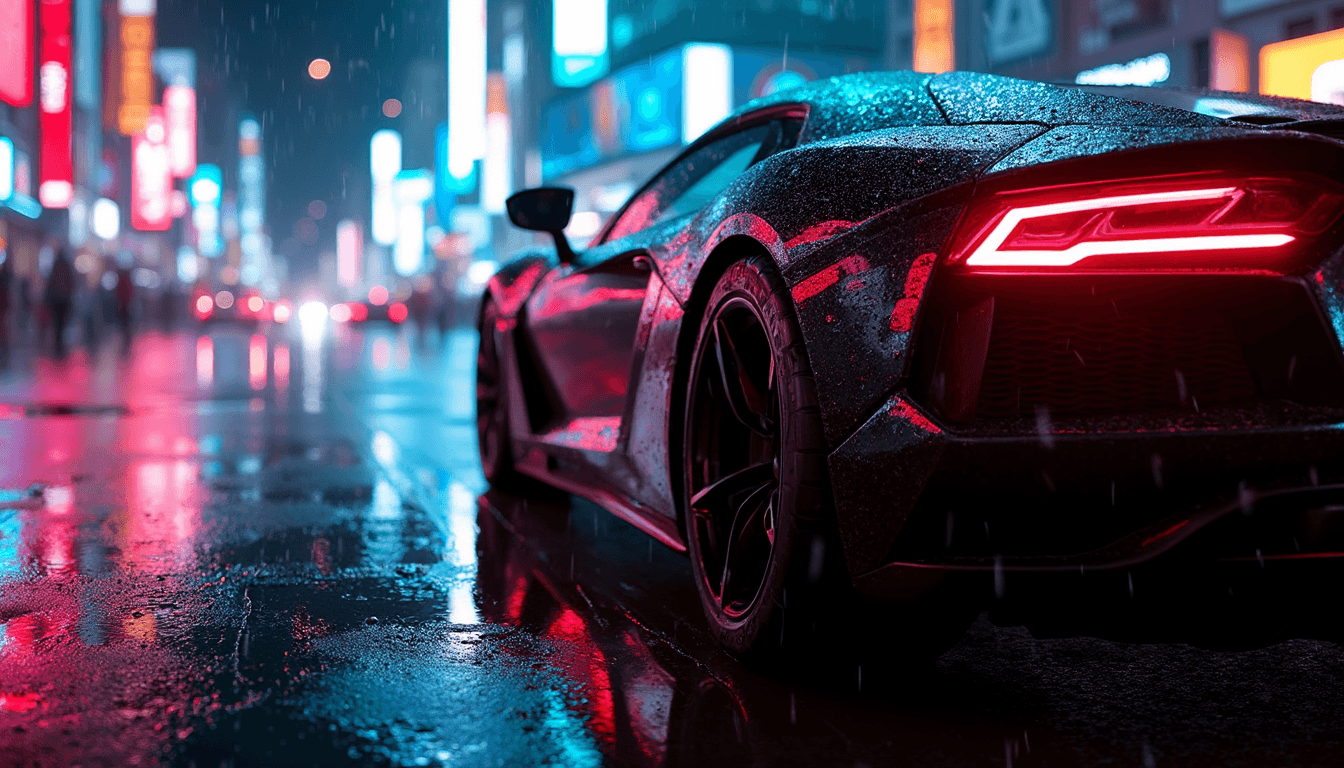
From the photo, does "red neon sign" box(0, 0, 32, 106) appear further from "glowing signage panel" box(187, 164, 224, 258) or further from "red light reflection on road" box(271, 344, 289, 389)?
"glowing signage panel" box(187, 164, 224, 258)

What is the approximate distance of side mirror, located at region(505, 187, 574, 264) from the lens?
438 cm

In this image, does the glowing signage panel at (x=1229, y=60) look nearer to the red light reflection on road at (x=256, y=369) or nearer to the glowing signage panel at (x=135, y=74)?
the red light reflection on road at (x=256, y=369)

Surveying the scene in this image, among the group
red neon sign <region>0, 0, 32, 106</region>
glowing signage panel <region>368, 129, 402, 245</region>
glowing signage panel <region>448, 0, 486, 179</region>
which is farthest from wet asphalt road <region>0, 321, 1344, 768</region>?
glowing signage panel <region>368, 129, 402, 245</region>

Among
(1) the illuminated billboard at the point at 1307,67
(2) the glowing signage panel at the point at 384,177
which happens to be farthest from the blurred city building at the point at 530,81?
(2) the glowing signage panel at the point at 384,177

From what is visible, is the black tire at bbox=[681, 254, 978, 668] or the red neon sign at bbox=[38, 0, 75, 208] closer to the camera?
the black tire at bbox=[681, 254, 978, 668]

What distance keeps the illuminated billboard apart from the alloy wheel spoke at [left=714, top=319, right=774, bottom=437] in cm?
1402

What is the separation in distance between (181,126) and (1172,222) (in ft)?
294

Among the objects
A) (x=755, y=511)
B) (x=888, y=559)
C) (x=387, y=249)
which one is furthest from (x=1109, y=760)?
(x=387, y=249)

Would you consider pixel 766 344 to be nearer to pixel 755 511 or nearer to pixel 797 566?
pixel 755 511

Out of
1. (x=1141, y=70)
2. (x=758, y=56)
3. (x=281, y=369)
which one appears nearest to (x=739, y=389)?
(x=281, y=369)

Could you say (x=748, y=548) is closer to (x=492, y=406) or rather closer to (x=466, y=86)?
(x=492, y=406)

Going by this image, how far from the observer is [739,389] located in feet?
9.06

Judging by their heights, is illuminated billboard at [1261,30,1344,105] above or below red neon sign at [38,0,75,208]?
below

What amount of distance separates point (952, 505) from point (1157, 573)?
0.34 m
